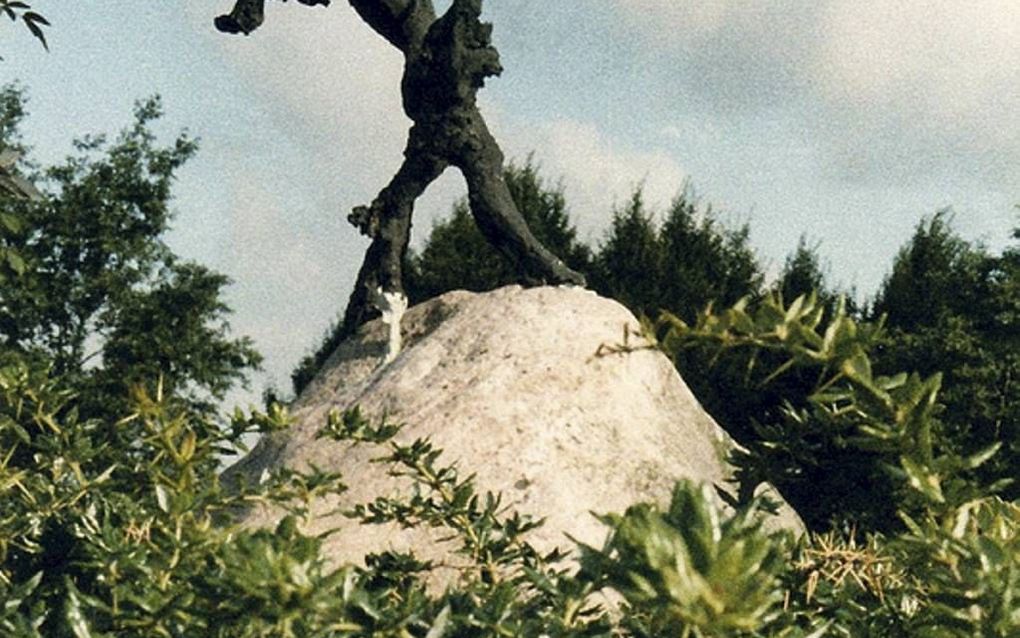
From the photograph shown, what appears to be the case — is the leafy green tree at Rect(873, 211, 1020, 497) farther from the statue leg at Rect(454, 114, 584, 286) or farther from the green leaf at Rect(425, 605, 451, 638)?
the green leaf at Rect(425, 605, 451, 638)

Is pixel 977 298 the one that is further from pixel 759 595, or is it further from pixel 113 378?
pixel 759 595

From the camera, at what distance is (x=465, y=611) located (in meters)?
1.68

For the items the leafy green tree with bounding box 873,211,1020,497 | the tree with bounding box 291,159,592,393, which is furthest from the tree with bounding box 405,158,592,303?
the leafy green tree with bounding box 873,211,1020,497

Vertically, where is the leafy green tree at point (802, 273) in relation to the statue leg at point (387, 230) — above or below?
above

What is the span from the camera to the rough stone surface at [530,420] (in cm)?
468

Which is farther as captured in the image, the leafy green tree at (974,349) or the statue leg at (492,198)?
the leafy green tree at (974,349)

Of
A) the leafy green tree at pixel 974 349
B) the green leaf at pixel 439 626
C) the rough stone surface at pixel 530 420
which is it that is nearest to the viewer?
the green leaf at pixel 439 626

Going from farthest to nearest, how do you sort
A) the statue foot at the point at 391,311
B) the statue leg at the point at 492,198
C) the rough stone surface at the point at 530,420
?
the statue leg at the point at 492,198, the statue foot at the point at 391,311, the rough stone surface at the point at 530,420

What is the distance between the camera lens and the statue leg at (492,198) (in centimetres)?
643

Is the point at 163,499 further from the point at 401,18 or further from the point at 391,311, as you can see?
the point at 401,18

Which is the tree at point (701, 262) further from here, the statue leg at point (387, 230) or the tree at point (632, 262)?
the statue leg at point (387, 230)

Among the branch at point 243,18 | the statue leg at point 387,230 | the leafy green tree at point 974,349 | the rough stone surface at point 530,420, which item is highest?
the leafy green tree at point 974,349

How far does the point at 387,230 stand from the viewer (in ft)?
21.8

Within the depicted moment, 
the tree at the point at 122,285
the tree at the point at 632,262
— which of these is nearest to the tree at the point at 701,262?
the tree at the point at 632,262
